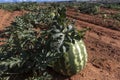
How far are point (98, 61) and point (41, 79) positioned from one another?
1.85 meters

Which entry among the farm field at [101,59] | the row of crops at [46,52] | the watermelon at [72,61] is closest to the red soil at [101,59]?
the farm field at [101,59]

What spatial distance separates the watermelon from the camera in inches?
210

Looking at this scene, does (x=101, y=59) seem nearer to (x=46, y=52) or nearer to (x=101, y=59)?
(x=101, y=59)

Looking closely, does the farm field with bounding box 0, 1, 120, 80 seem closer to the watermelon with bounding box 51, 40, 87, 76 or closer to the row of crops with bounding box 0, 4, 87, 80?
the watermelon with bounding box 51, 40, 87, 76

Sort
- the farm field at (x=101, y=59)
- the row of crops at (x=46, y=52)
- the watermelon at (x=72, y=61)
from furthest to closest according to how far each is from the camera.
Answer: the farm field at (x=101, y=59)
the watermelon at (x=72, y=61)
the row of crops at (x=46, y=52)

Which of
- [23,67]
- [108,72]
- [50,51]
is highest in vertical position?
[50,51]

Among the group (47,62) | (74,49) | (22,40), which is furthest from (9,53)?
(74,49)

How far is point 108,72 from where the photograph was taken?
19.7 feet

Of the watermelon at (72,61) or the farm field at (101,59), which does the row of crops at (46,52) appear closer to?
the watermelon at (72,61)

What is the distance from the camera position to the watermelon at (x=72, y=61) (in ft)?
17.5

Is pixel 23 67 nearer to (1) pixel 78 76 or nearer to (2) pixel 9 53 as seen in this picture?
(2) pixel 9 53

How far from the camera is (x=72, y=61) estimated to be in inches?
211

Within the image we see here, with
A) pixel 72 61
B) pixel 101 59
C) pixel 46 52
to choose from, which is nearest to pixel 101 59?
pixel 101 59

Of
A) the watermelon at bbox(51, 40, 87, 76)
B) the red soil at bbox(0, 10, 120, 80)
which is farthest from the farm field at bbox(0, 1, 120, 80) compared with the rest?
the watermelon at bbox(51, 40, 87, 76)
